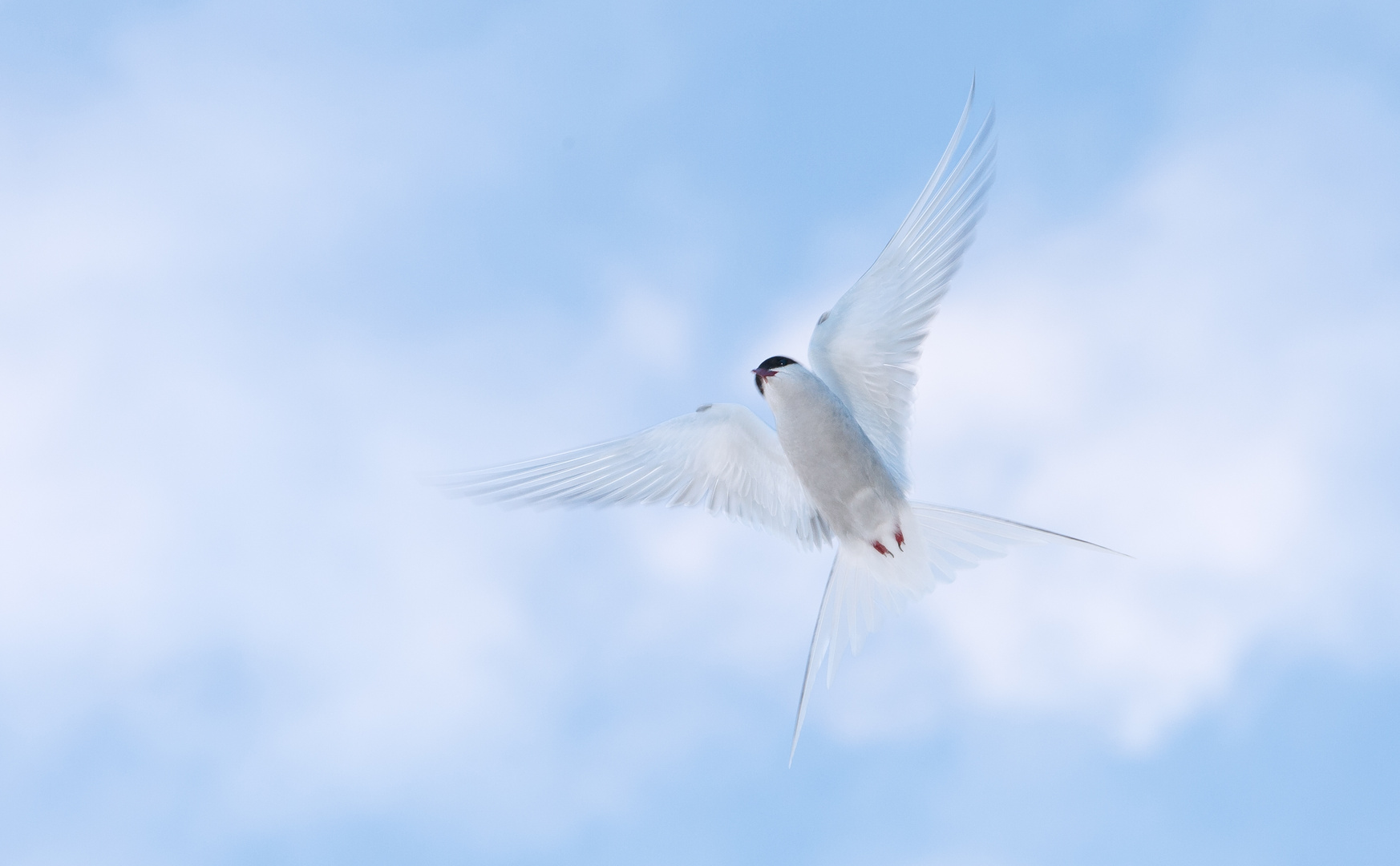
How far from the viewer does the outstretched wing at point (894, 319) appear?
3.92 m

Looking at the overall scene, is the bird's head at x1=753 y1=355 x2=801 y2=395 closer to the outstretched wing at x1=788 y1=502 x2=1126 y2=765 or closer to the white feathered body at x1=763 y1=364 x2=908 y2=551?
the white feathered body at x1=763 y1=364 x2=908 y2=551

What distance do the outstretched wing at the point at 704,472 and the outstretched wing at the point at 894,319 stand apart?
0.38 m

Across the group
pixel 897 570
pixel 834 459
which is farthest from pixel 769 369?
pixel 897 570

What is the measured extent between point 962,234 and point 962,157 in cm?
28

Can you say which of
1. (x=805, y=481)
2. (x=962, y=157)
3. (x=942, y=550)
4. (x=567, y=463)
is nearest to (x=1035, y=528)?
(x=942, y=550)

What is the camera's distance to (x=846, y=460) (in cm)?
360

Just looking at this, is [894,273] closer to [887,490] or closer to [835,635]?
[887,490]

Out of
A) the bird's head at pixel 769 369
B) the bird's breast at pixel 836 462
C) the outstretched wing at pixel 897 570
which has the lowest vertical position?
the outstretched wing at pixel 897 570

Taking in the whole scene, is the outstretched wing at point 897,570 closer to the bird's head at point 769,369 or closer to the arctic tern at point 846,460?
the arctic tern at point 846,460

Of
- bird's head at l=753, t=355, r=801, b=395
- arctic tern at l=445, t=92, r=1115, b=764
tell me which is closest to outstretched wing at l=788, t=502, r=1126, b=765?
arctic tern at l=445, t=92, r=1115, b=764

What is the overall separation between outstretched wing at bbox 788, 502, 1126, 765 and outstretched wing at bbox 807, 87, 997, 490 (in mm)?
224

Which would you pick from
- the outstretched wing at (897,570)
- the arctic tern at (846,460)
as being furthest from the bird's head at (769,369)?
the outstretched wing at (897,570)

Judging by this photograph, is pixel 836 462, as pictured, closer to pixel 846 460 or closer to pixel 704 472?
pixel 846 460

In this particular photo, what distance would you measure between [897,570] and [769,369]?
2.93 feet
